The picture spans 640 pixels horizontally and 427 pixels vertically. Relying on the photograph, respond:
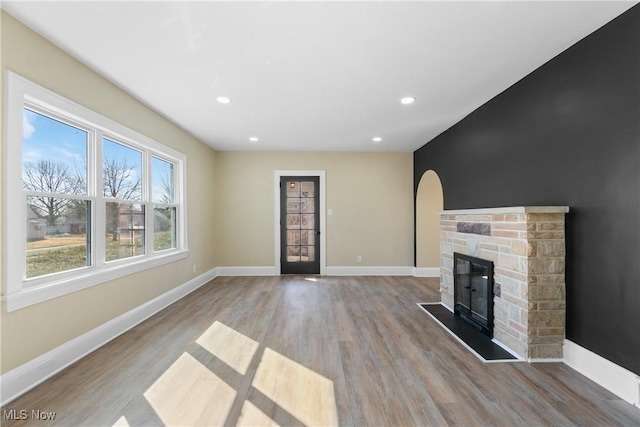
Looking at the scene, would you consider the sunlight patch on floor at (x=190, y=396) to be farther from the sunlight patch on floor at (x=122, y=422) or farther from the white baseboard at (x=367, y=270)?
the white baseboard at (x=367, y=270)

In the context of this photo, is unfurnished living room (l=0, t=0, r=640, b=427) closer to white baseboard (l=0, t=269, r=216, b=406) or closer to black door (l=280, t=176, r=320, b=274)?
white baseboard (l=0, t=269, r=216, b=406)

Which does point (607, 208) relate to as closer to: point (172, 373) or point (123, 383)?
point (172, 373)

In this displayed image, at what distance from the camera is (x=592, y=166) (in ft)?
6.81

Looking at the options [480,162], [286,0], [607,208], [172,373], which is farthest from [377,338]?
[286,0]

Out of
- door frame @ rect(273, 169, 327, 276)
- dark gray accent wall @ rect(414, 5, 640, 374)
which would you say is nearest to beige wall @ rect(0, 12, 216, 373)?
door frame @ rect(273, 169, 327, 276)

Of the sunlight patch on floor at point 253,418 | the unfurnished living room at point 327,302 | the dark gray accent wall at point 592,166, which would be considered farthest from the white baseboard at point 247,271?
the dark gray accent wall at point 592,166

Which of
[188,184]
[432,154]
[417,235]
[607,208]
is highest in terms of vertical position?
[432,154]

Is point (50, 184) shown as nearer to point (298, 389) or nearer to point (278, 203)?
point (298, 389)

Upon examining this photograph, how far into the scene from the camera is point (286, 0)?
1684 mm

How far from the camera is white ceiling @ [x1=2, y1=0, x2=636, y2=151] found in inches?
70.1

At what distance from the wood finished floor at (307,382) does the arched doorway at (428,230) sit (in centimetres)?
247

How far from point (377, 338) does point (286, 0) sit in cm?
Answer: 292

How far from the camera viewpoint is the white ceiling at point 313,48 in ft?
5.84

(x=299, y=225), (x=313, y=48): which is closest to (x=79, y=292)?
(x=313, y=48)
